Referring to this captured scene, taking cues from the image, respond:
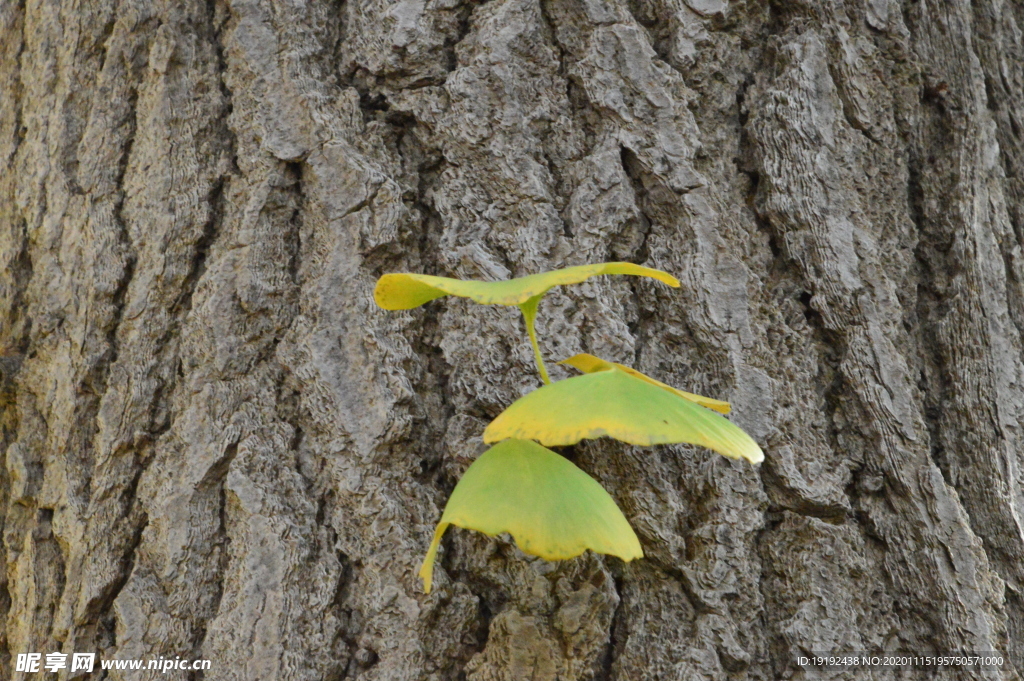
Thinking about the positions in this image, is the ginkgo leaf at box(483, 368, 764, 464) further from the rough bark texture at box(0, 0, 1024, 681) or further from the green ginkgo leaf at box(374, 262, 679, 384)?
the rough bark texture at box(0, 0, 1024, 681)

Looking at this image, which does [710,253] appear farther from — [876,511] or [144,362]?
[144,362]

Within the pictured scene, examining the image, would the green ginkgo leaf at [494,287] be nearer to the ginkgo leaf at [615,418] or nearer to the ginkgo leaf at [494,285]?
the ginkgo leaf at [494,285]

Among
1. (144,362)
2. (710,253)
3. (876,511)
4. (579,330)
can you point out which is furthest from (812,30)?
(144,362)

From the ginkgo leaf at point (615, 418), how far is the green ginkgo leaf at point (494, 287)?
4.2 inches

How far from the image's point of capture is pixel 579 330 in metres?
0.99

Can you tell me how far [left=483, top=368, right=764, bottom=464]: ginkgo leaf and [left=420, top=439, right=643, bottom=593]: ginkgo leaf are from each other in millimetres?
58

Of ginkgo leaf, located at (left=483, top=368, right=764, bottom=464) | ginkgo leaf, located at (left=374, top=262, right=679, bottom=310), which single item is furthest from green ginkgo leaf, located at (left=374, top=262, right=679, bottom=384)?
ginkgo leaf, located at (left=483, top=368, right=764, bottom=464)

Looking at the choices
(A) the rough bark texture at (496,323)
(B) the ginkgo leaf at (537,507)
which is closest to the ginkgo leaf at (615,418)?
(B) the ginkgo leaf at (537,507)

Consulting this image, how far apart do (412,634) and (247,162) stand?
775 mm

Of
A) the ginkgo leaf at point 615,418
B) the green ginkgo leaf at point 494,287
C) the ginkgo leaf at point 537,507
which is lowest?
the ginkgo leaf at point 537,507

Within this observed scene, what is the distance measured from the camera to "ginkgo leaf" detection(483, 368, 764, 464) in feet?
2.05

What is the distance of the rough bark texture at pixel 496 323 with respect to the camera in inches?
36.3

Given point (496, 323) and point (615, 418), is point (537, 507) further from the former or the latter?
point (496, 323)

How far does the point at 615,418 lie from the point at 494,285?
0.65 ft
